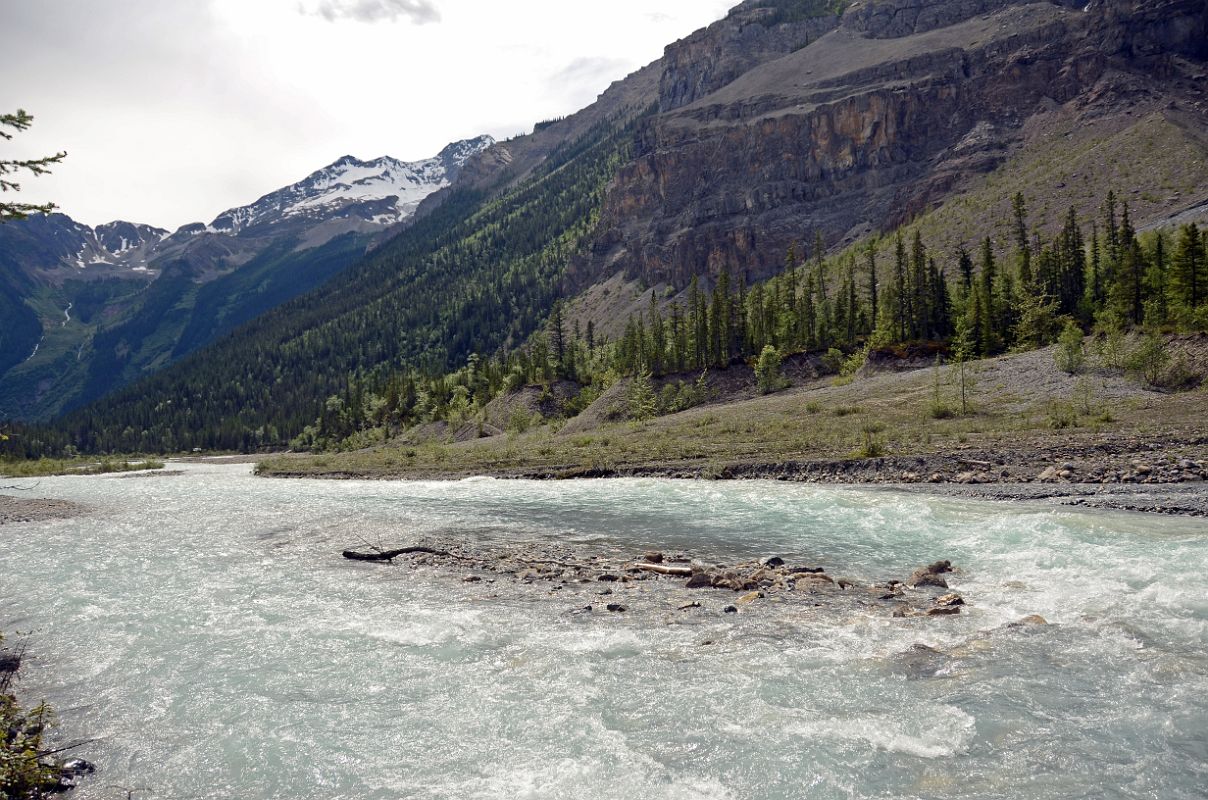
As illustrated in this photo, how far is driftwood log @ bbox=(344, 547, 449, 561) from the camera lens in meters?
24.5

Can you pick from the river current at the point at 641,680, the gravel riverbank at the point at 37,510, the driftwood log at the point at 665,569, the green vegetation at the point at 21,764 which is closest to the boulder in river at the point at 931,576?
the river current at the point at 641,680

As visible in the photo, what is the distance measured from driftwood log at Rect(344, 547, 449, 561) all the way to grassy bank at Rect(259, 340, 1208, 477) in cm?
2241

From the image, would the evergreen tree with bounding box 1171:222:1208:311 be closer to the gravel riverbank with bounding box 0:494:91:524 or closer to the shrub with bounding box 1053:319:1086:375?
the shrub with bounding box 1053:319:1086:375

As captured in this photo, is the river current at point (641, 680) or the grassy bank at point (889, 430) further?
the grassy bank at point (889, 430)

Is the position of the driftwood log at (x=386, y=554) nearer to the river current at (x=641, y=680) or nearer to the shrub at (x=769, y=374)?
the river current at (x=641, y=680)

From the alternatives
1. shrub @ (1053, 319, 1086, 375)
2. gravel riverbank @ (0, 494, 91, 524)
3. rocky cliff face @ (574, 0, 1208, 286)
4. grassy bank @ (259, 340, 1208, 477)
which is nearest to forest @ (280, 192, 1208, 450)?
shrub @ (1053, 319, 1086, 375)

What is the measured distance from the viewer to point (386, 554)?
2455 cm

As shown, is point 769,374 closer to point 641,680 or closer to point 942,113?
point 641,680

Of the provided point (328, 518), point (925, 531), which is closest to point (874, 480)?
point (925, 531)

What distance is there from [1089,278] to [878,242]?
212 feet

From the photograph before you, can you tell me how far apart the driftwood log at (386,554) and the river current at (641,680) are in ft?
2.14

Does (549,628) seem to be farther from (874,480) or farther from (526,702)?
(874,480)

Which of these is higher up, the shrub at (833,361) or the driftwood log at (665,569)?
the shrub at (833,361)

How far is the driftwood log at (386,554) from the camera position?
24484 millimetres
